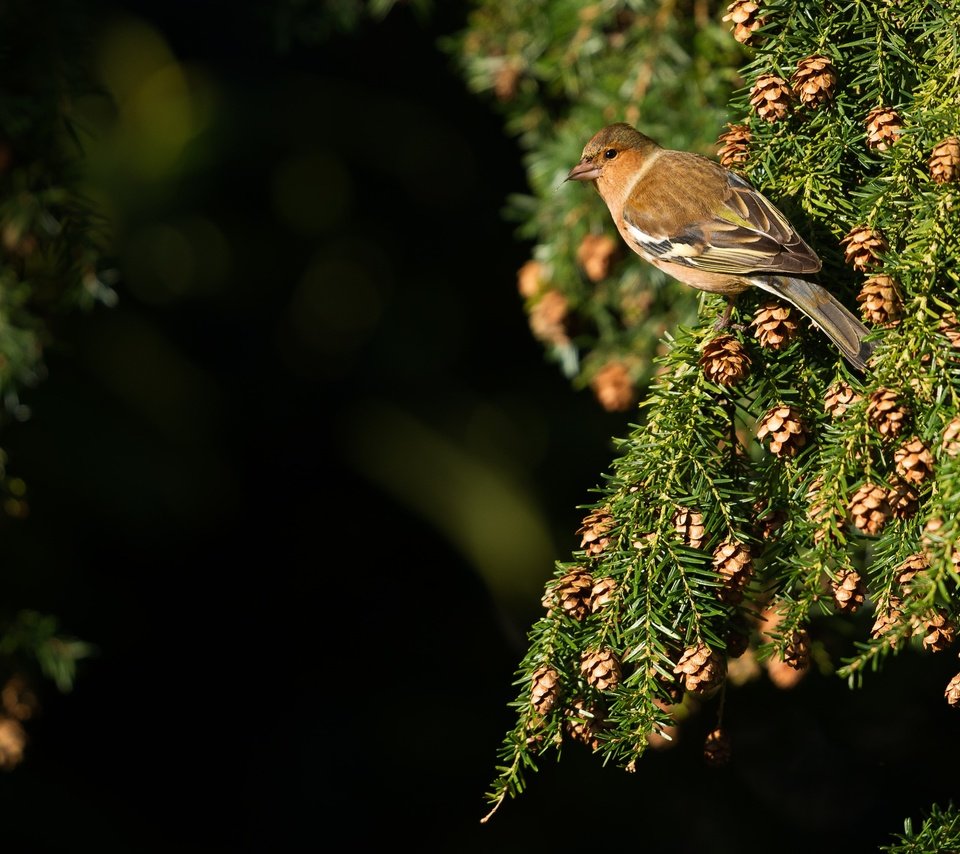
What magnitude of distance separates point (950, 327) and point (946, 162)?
0.30m

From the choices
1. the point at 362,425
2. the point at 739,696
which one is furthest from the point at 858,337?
the point at 362,425

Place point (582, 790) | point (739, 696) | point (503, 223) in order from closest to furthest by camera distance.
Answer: point (739, 696) → point (582, 790) → point (503, 223)

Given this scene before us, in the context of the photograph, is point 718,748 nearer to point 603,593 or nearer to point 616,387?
point 603,593

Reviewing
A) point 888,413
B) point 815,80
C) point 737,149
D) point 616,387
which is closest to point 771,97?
point 815,80

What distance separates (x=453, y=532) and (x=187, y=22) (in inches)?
101

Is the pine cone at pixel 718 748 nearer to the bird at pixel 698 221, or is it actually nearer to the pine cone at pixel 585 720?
the pine cone at pixel 585 720

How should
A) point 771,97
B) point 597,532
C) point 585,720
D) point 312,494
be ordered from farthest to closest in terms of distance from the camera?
point 312,494 → point 771,97 → point 597,532 → point 585,720

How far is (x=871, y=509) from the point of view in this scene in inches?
→ 73.4

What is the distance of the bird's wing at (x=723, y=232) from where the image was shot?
95.3 inches

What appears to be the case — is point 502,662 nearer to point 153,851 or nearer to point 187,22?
point 153,851

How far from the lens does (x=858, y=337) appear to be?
2074mm

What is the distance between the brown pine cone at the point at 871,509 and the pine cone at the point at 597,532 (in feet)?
1.52

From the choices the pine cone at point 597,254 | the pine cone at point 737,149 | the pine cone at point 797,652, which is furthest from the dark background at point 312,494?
the pine cone at point 797,652

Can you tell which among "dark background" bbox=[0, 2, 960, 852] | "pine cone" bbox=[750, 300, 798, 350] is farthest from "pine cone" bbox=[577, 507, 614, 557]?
"dark background" bbox=[0, 2, 960, 852]
